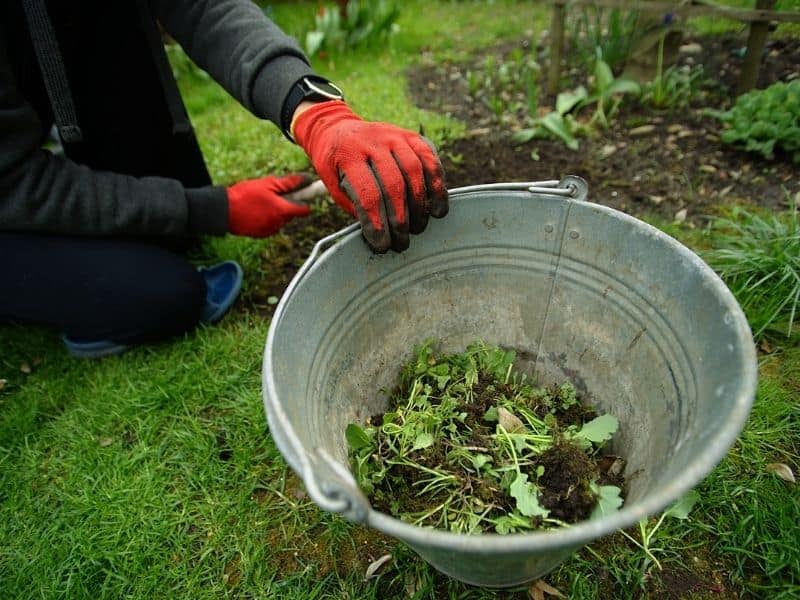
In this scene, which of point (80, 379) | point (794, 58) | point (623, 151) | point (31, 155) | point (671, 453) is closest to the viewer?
point (671, 453)

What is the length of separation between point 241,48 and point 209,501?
1.44 m

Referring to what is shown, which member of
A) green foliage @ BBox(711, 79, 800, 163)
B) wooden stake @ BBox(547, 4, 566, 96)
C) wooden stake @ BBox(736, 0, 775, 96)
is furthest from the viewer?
wooden stake @ BBox(547, 4, 566, 96)

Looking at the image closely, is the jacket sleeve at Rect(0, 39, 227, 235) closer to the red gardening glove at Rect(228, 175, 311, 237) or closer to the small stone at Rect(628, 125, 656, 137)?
the red gardening glove at Rect(228, 175, 311, 237)

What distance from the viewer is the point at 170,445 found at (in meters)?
1.73

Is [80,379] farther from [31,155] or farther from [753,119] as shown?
[753,119]

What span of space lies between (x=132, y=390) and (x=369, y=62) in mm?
3025

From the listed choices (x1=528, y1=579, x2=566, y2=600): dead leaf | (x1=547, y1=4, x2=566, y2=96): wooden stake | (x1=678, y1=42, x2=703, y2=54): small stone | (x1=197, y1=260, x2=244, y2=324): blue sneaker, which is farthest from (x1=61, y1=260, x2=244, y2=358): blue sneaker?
(x1=678, y1=42, x2=703, y2=54): small stone

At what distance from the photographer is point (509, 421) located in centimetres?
135

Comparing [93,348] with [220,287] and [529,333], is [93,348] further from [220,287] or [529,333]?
[529,333]

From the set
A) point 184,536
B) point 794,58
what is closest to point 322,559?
point 184,536

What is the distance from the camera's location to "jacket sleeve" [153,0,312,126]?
1730 millimetres

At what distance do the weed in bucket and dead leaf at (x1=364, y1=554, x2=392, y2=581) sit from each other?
17 centimetres

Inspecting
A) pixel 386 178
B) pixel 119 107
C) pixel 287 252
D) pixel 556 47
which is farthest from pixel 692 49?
pixel 119 107

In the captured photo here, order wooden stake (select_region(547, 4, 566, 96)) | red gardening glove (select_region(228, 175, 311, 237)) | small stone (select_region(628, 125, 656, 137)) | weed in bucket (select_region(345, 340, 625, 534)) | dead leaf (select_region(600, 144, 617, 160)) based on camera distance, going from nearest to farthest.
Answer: weed in bucket (select_region(345, 340, 625, 534)), red gardening glove (select_region(228, 175, 311, 237)), dead leaf (select_region(600, 144, 617, 160)), small stone (select_region(628, 125, 656, 137)), wooden stake (select_region(547, 4, 566, 96))
